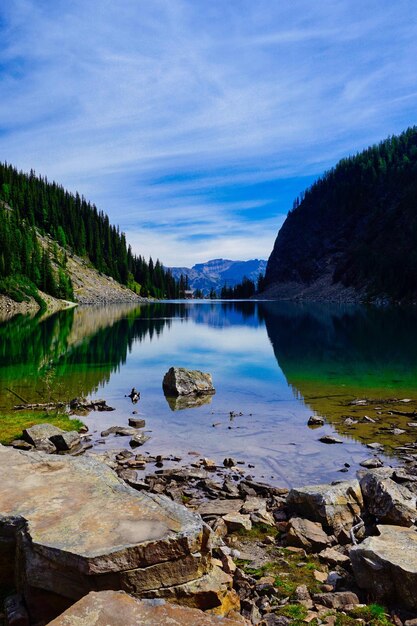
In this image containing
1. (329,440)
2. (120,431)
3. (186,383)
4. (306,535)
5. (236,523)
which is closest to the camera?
(306,535)

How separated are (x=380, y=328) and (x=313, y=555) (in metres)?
67.7

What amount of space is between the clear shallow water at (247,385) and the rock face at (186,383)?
0.90m

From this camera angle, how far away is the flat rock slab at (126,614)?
5.81m

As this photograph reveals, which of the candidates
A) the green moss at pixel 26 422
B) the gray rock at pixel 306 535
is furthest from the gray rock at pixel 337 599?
the green moss at pixel 26 422

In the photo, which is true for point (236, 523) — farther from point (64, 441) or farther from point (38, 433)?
point (38, 433)

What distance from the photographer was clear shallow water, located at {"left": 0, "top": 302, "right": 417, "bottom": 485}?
19.2 meters

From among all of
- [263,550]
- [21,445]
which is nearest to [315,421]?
[263,550]

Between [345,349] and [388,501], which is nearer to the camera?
[388,501]

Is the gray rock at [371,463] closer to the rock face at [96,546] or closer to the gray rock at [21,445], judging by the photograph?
A: the rock face at [96,546]

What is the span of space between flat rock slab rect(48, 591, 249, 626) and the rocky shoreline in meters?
0.05

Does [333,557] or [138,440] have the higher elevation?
[333,557]

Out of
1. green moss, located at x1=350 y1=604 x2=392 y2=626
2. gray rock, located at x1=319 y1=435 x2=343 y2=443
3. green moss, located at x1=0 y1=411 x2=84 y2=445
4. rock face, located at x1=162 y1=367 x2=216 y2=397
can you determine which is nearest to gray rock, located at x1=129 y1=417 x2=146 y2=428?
green moss, located at x1=0 y1=411 x2=84 y2=445

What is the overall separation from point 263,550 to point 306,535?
3.57 feet

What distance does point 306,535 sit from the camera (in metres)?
10.9
